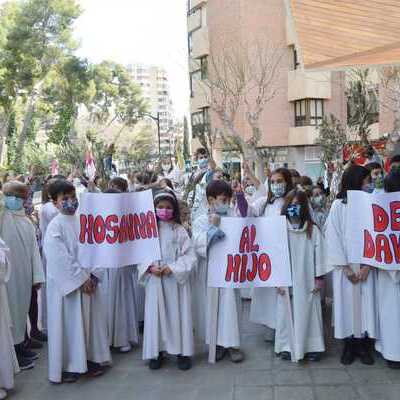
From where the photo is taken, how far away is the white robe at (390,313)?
15.6 ft

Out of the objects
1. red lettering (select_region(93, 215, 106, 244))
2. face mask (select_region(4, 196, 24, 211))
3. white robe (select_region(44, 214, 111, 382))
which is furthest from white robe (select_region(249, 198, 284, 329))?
face mask (select_region(4, 196, 24, 211))

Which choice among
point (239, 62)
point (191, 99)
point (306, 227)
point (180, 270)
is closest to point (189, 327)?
point (180, 270)

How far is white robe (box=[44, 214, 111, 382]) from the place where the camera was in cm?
481

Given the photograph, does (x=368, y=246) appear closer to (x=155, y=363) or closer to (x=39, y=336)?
(x=155, y=363)

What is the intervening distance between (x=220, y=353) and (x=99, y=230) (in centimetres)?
170

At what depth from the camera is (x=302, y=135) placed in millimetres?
31297

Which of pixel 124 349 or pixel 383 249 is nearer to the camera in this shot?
pixel 383 249

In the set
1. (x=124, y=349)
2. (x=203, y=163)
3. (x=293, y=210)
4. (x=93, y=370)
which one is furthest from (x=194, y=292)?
(x=203, y=163)

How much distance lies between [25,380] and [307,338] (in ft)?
Result: 8.71

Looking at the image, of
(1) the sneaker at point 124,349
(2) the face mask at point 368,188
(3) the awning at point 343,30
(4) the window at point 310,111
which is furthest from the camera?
(4) the window at point 310,111

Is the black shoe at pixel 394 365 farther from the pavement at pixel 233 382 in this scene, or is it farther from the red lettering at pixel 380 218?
the red lettering at pixel 380 218

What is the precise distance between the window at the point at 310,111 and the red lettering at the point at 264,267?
27226 millimetres

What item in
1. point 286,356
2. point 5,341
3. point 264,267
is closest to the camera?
point 5,341

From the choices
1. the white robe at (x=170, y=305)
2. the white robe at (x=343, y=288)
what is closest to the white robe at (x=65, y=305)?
the white robe at (x=170, y=305)
